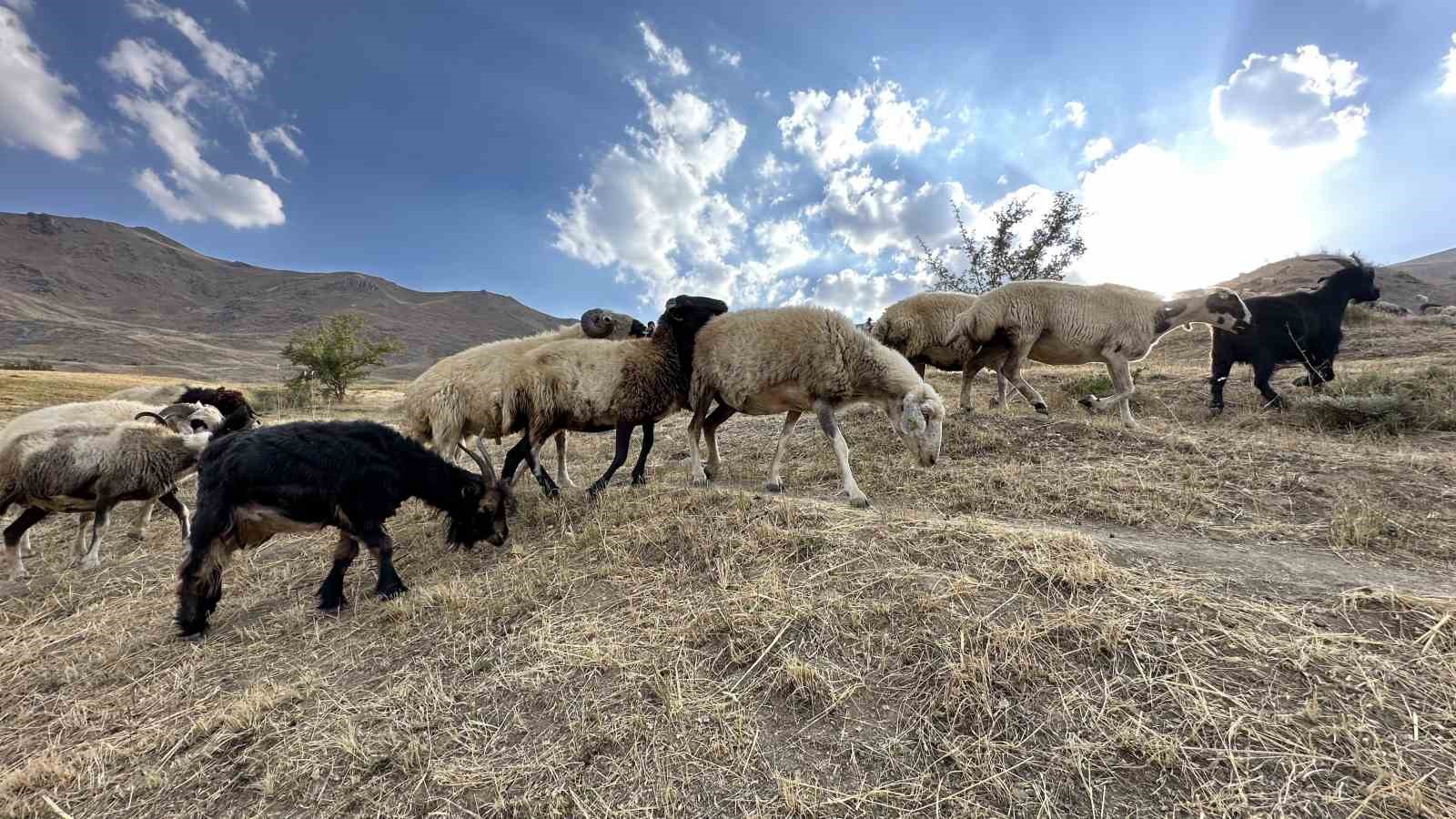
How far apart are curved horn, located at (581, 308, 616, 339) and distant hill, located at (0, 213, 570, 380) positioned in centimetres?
8709

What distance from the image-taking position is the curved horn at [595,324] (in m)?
7.81

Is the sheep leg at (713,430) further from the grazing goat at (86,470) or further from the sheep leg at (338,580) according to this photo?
the grazing goat at (86,470)

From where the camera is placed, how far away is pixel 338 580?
4.62m

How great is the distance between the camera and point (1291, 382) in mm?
10984

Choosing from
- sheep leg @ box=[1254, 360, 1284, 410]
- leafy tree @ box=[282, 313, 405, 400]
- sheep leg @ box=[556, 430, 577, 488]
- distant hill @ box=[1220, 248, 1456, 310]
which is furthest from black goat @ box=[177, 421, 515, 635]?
distant hill @ box=[1220, 248, 1456, 310]

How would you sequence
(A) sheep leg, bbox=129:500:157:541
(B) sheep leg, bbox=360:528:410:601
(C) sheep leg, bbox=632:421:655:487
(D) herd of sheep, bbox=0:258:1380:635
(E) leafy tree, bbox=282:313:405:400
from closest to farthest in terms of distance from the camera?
(D) herd of sheep, bbox=0:258:1380:635 → (B) sheep leg, bbox=360:528:410:601 → (C) sheep leg, bbox=632:421:655:487 → (A) sheep leg, bbox=129:500:157:541 → (E) leafy tree, bbox=282:313:405:400

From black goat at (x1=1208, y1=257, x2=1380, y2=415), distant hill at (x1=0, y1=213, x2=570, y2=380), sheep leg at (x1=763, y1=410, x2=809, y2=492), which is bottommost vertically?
sheep leg at (x1=763, y1=410, x2=809, y2=492)

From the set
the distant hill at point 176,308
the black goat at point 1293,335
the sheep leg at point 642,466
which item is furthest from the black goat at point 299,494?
the distant hill at point 176,308

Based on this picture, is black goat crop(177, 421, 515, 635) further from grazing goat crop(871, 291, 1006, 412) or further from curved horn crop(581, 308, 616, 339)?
grazing goat crop(871, 291, 1006, 412)

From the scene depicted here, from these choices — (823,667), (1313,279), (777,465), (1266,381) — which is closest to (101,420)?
(777,465)

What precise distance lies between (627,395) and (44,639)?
5.51m

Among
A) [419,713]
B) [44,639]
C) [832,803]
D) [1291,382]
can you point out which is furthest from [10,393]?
[1291,382]

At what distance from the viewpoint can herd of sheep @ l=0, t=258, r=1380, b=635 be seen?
14.5ft

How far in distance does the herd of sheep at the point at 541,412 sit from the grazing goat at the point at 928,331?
0.40 metres
